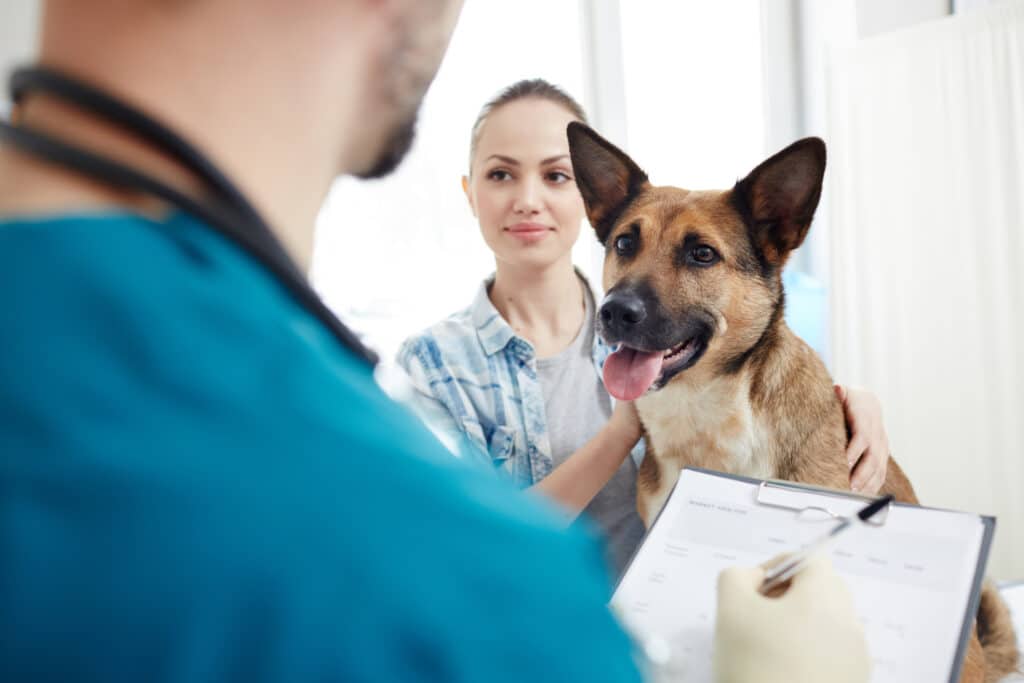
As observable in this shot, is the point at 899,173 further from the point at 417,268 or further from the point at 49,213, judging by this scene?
the point at 49,213

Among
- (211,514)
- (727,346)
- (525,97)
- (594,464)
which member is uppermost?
(525,97)

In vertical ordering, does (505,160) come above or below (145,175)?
above

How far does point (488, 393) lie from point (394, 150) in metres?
1.04

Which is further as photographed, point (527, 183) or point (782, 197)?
point (527, 183)

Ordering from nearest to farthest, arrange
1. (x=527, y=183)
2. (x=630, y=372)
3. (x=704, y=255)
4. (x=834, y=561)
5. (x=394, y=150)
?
(x=394, y=150), (x=834, y=561), (x=630, y=372), (x=704, y=255), (x=527, y=183)

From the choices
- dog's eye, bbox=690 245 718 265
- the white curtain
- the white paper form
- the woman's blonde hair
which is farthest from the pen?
the white curtain

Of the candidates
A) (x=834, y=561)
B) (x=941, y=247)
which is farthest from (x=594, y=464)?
(x=941, y=247)

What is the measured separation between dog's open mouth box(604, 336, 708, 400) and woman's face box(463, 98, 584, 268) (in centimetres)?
40

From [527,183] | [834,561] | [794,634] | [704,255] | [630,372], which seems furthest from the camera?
[527,183]

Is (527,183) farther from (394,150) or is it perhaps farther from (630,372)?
(394,150)

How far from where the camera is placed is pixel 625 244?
1.40 m

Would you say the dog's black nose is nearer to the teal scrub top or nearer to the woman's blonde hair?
the woman's blonde hair

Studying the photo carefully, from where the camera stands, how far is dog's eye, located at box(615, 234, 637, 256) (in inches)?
54.7

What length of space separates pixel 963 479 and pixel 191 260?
2.68m
